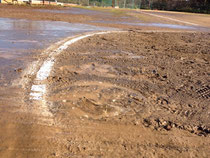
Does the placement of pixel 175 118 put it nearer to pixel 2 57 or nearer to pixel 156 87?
pixel 156 87

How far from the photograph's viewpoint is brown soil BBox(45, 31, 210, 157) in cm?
277

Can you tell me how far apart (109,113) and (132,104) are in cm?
47

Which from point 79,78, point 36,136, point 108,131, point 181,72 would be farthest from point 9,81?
point 181,72

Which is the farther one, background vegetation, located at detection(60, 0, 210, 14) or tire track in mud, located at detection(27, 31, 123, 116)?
background vegetation, located at detection(60, 0, 210, 14)

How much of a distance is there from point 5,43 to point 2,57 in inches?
77.8

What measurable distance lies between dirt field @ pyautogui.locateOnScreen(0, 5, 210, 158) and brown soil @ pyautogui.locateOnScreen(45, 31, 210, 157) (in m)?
0.01

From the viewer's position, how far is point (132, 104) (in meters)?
3.77

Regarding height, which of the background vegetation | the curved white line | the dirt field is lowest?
the dirt field

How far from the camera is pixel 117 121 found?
10.7 ft

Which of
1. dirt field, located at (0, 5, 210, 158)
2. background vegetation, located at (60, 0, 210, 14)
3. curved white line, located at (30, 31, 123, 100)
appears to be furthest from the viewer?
background vegetation, located at (60, 0, 210, 14)

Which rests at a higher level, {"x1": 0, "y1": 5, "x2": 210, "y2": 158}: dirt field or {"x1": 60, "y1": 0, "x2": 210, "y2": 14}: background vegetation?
{"x1": 60, "y1": 0, "x2": 210, "y2": 14}: background vegetation

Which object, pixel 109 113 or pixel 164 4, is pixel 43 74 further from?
pixel 164 4

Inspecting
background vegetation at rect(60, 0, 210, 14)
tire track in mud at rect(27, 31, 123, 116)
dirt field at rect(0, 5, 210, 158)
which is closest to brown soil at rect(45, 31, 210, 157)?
dirt field at rect(0, 5, 210, 158)

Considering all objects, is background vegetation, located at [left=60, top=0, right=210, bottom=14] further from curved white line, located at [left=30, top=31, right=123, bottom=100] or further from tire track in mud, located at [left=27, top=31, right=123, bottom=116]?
tire track in mud, located at [left=27, top=31, right=123, bottom=116]
